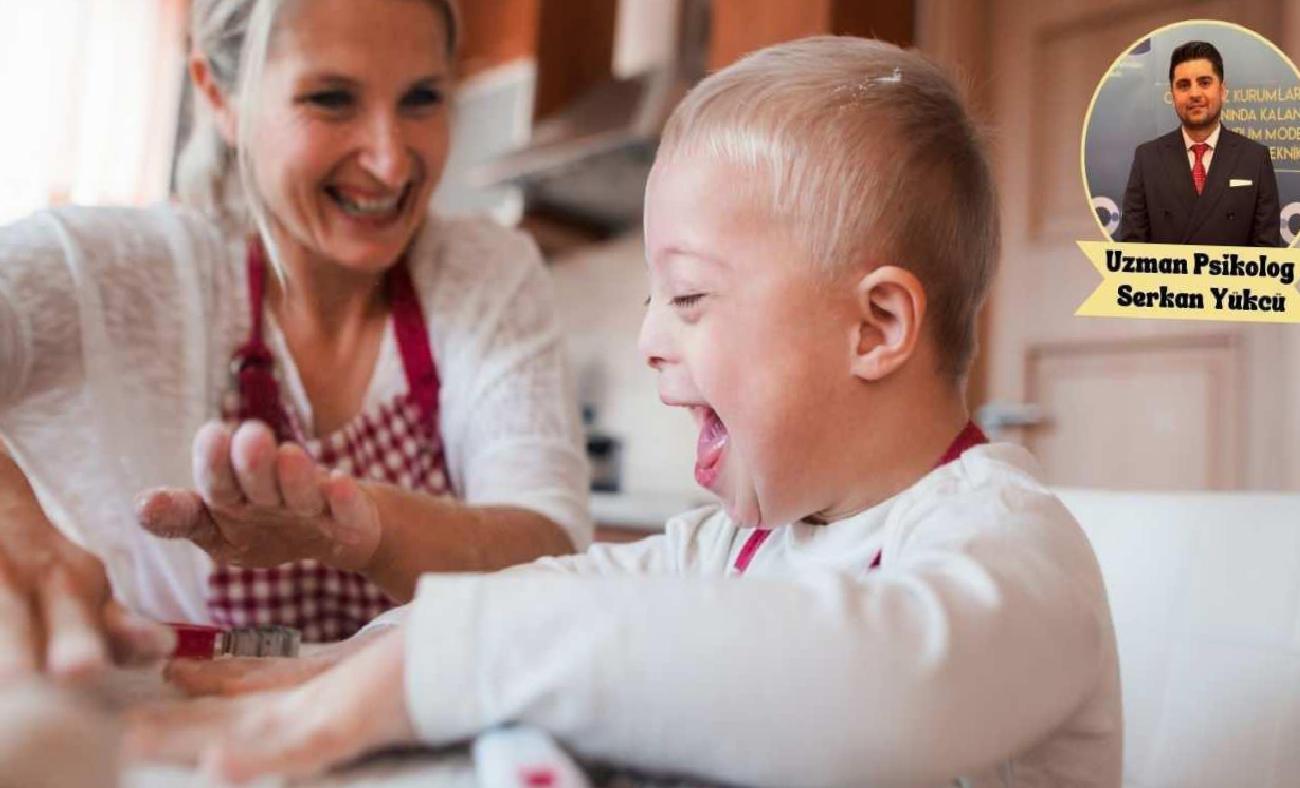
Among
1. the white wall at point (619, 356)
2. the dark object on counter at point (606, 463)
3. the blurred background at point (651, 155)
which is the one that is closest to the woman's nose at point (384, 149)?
the blurred background at point (651, 155)

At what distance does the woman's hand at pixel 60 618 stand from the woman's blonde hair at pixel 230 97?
17.3 inches

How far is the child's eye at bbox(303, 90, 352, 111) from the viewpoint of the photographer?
70 cm

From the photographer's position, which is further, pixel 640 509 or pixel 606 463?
pixel 606 463

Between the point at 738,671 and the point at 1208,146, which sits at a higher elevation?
the point at 1208,146

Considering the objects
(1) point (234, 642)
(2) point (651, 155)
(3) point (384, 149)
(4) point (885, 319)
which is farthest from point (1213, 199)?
(2) point (651, 155)

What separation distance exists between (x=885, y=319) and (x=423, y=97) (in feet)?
1.41

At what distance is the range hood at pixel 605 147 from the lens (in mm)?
2064

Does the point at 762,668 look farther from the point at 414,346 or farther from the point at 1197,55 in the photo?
the point at 414,346

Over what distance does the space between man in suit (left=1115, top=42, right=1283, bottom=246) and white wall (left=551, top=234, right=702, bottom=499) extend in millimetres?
1333

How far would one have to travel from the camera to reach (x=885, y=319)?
44 centimetres

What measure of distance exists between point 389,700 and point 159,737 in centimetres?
5

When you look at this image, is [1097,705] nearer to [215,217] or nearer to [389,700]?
[389,700]

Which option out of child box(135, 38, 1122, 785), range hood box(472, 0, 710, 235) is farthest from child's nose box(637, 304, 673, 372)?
range hood box(472, 0, 710, 235)

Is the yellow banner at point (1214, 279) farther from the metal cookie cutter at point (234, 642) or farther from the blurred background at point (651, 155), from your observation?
the metal cookie cutter at point (234, 642)
